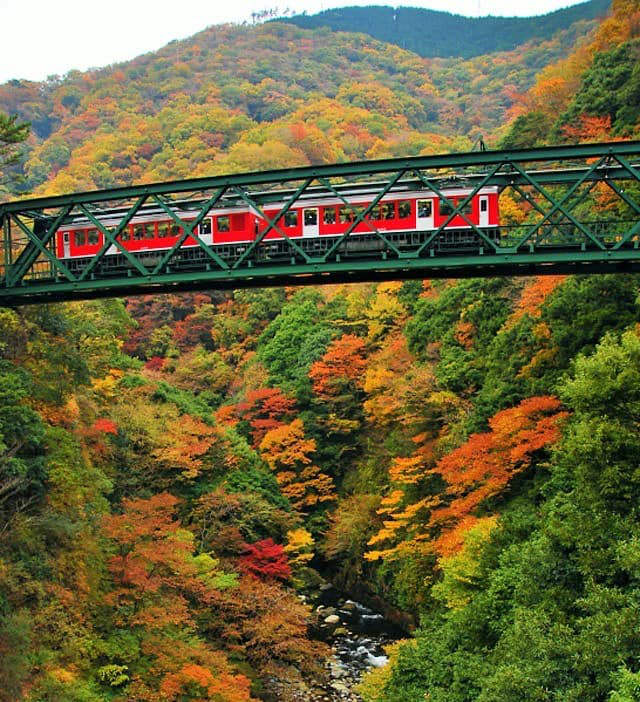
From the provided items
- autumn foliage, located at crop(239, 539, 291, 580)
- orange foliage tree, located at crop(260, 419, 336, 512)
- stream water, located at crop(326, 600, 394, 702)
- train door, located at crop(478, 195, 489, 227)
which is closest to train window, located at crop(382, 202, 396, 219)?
train door, located at crop(478, 195, 489, 227)

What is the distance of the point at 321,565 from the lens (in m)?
32.1

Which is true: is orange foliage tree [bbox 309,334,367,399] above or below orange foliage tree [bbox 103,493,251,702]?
above

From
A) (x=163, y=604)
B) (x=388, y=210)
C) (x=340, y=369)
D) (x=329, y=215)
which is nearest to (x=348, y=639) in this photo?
(x=163, y=604)

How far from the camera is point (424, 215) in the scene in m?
21.1

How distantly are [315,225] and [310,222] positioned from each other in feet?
0.61

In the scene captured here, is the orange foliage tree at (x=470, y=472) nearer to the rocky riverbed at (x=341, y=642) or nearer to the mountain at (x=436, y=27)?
the rocky riverbed at (x=341, y=642)

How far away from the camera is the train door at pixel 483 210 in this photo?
67.0ft

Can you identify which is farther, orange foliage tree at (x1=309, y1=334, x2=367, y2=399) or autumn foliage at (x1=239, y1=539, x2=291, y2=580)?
orange foliage tree at (x1=309, y1=334, x2=367, y2=399)

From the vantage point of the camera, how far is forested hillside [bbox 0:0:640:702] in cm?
1553

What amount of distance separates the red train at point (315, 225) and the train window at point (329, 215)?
0.03 meters

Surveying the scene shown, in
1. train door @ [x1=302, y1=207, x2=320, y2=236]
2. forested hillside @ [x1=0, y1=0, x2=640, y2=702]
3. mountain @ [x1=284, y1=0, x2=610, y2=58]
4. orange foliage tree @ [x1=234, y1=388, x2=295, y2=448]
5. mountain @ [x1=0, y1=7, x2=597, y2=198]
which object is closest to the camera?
forested hillside @ [x1=0, y1=0, x2=640, y2=702]

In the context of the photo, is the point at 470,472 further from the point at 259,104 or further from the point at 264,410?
the point at 259,104

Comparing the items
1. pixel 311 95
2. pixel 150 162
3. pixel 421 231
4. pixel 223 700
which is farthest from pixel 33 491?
pixel 311 95

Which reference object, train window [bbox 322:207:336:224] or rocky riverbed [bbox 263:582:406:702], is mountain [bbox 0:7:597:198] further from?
train window [bbox 322:207:336:224]
